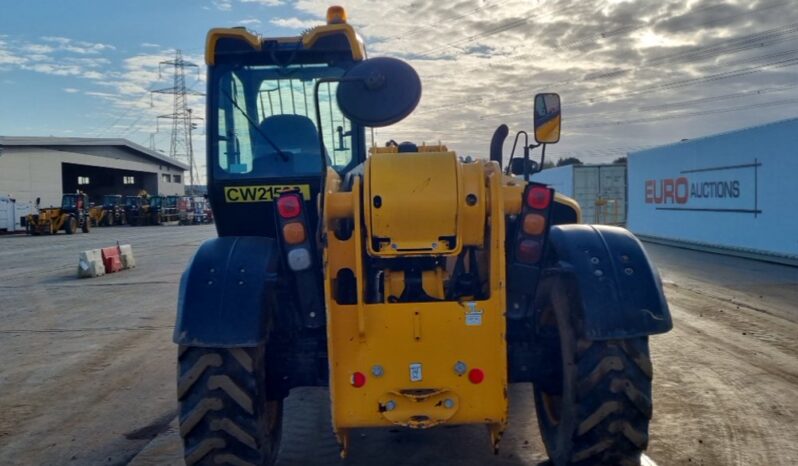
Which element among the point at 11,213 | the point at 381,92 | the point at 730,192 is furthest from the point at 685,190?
the point at 11,213

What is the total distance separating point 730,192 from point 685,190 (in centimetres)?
265

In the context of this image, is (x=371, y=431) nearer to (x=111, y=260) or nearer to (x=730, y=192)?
(x=111, y=260)

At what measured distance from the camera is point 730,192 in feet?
58.3

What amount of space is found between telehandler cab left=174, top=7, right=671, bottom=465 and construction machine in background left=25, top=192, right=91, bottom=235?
40.6m

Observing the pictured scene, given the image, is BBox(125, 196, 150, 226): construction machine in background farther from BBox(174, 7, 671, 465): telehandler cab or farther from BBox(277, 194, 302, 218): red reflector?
BBox(277, 194, 302, 218): red reflector

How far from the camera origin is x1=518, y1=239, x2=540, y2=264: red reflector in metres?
3.74

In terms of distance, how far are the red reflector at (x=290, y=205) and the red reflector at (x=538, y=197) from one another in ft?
4.07

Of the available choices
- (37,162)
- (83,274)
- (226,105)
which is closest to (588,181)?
(83,274)

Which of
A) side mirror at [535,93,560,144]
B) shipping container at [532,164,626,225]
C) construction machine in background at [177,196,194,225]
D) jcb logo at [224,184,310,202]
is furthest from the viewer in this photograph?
construction machine in background at [177,196,194,225]

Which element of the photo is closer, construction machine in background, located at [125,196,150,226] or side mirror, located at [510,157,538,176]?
side mirror, located at [510,157,538,176]

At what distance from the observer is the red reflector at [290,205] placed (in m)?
3.87

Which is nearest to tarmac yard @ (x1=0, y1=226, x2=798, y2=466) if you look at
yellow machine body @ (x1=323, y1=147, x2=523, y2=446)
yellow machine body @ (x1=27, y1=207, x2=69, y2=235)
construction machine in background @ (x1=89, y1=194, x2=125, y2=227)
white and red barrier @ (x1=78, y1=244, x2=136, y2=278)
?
yellow machine body @ (x1=323, y1=147, x2=523, y2=446)

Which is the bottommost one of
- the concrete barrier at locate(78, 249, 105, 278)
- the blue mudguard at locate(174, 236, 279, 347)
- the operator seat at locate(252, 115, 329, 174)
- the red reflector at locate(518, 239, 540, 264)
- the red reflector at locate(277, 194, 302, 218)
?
the concrete barrier at locate(78, 249, 105, 278)

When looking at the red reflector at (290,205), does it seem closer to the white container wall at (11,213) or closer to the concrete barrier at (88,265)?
the concrete barrier at (88,265)
